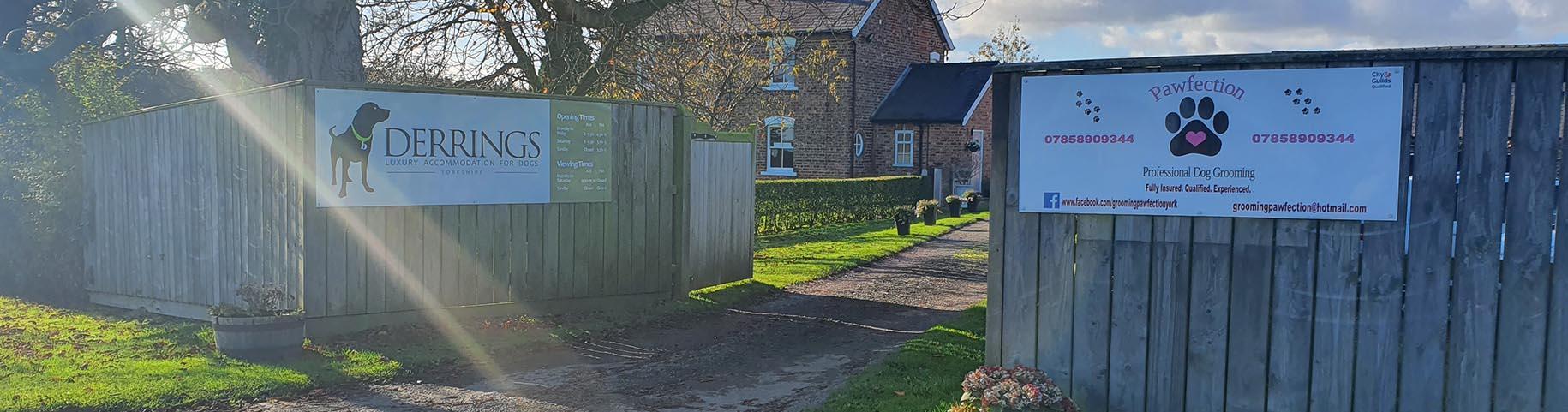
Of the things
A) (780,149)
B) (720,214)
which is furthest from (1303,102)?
(780,149)

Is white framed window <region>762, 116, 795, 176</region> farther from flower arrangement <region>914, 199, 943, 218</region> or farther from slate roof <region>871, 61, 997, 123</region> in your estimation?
flower arrangement <region>914, 199, 943, 218</region>

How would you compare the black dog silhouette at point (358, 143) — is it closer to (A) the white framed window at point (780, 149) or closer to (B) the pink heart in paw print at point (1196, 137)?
(B) the pink heart in paw print at point (1196, 137)

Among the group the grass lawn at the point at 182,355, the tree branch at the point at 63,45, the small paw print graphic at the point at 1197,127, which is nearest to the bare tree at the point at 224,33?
the tree branch at the point at 63,45

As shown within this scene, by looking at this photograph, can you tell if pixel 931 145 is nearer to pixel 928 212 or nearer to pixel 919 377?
pixel 928 212

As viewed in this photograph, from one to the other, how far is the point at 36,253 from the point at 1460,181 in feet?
43.4

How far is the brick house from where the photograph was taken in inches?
1197

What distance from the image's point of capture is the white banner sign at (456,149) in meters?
9.01

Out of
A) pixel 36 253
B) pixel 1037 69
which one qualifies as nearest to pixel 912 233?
pixel 36 253

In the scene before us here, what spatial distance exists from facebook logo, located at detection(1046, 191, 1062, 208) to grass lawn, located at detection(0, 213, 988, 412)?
476 cm

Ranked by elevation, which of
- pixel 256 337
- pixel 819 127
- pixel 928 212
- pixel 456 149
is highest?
pixel 819 127

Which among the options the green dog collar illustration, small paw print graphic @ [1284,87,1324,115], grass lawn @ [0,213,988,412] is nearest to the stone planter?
grass lawn @ [0,213,988,412]

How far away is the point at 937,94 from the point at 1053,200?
86.0 feet

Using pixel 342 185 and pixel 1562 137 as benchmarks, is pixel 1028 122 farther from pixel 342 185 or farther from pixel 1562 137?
pixel 342 185

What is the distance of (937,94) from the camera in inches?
1232
